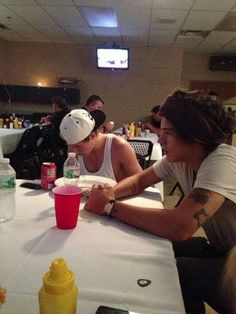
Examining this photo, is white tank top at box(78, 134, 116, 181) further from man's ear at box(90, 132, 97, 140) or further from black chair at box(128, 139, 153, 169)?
black chair at box(128, 139, 153, 169)

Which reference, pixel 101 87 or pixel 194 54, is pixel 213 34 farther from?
pixel 101 87

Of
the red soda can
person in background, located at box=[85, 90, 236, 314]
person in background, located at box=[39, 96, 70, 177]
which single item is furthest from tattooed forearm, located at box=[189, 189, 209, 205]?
person in background, located at box=[39, 96, 70, 177]

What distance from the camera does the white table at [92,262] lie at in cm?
67

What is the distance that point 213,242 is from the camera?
1302 millimetres

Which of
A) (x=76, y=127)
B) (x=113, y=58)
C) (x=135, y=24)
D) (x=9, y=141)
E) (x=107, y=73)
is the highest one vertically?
(x=135, y=24)

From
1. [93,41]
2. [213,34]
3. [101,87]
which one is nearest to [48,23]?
[93,41]

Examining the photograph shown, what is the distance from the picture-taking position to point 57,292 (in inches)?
19.8

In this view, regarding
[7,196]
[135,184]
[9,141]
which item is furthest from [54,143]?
[7,196]

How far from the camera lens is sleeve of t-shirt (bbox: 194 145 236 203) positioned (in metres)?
1.04

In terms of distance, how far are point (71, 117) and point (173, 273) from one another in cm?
98

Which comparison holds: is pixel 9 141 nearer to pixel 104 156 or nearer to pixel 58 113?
pixel 58 113

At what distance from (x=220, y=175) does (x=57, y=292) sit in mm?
745

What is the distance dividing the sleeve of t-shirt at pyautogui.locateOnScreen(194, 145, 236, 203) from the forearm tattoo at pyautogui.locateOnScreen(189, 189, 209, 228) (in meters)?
0.02

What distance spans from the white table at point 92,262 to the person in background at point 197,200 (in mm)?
62
